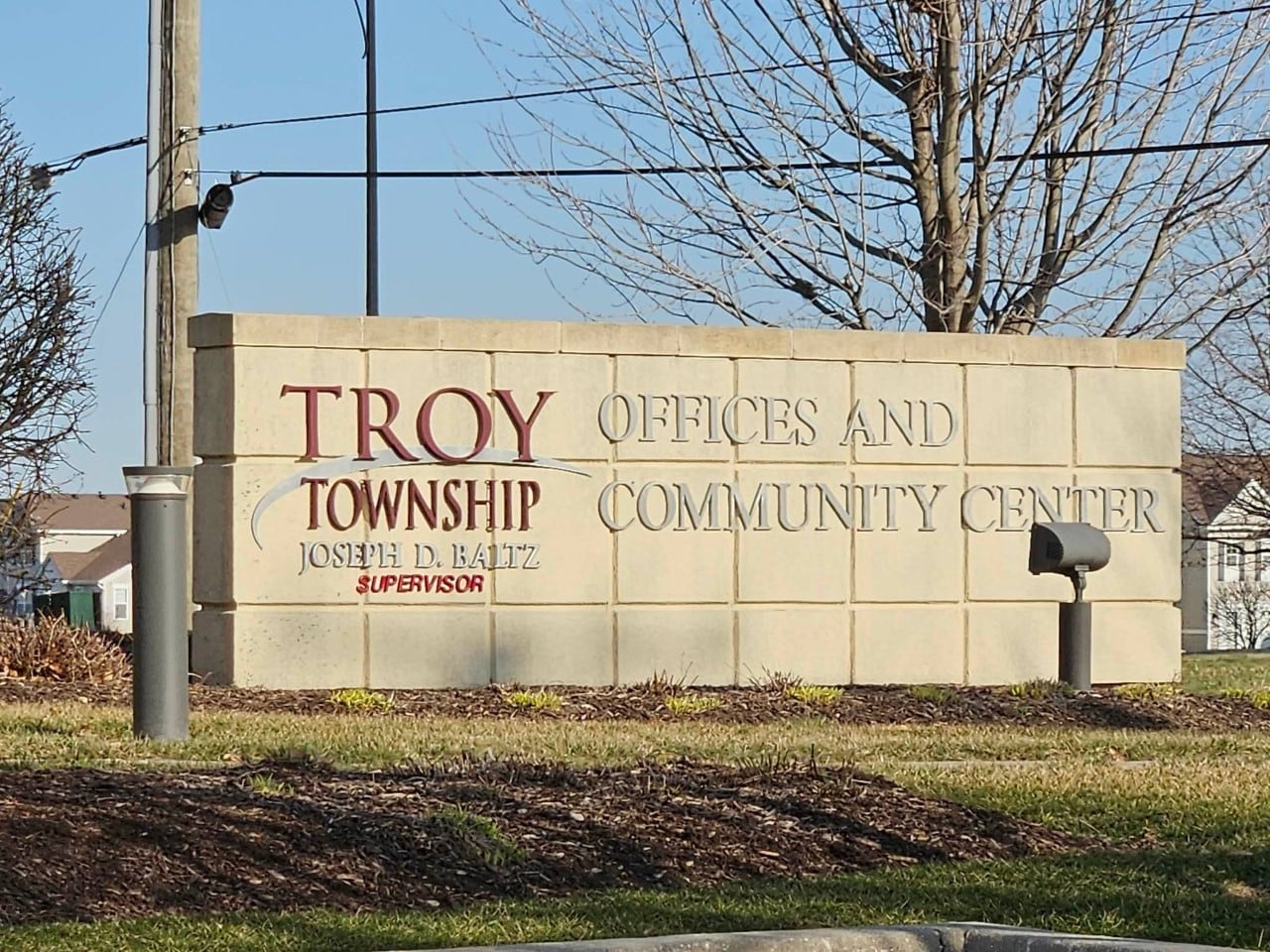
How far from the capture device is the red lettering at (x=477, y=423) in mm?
15016

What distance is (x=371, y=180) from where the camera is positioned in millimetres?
30859

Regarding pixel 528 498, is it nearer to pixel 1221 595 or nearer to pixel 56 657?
pixel 56 657

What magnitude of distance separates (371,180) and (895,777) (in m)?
22.7

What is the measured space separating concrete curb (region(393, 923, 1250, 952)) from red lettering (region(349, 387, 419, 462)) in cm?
922

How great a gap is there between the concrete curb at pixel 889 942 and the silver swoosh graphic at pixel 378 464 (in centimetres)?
910

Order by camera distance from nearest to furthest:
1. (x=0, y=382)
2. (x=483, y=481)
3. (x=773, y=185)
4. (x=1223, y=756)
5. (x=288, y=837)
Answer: (x=288, y=837) < (x=1223, y=756) < (x=483, y=481) < (x=773, y=185) < (x=0, y=382)

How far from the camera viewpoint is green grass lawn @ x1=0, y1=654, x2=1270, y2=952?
6324mm

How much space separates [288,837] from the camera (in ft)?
23.5

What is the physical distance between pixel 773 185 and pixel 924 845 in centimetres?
1212

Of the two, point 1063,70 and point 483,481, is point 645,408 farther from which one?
point 1063,70

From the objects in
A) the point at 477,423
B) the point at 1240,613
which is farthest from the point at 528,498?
the point at 1240,613

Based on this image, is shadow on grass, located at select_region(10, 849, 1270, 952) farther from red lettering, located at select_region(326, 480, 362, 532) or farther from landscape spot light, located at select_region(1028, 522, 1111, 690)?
red lettering, located at select_region(326, 480, 362, 532)

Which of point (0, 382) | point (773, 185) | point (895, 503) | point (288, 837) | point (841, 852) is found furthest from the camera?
point (0, 382)

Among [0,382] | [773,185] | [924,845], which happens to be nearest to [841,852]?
[924,845]
